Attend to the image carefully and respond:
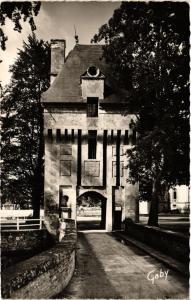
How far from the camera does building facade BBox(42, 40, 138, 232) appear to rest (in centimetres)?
2556

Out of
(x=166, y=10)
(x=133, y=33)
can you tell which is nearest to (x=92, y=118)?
(x=133, y=33)

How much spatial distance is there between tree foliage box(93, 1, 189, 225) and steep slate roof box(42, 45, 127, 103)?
6285mm

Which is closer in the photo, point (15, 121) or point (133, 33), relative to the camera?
point (133, 33)

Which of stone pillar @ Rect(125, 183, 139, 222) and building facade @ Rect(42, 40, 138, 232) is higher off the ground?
building facade @ Rect(42, 40, 138, 232)

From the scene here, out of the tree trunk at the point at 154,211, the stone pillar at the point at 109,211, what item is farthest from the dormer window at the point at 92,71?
the tree trunk at the point at 154,211

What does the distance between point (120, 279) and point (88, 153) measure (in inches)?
626

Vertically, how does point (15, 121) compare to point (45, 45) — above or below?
below

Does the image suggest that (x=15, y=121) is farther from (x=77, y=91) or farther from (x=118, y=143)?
(x=118, y=143)

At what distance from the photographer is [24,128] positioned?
30.7 metres

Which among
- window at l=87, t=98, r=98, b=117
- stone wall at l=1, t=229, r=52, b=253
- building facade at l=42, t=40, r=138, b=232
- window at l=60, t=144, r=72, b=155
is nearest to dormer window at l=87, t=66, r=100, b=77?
building facade at l=42, t=40, r=138, b=232

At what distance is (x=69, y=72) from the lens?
28.0m

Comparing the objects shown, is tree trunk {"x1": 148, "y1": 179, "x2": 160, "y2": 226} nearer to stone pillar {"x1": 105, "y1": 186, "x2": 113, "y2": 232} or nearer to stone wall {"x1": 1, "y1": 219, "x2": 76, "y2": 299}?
stone pillar {"x1": 105, "y1": 186, "x2": 113, "y2": 232}

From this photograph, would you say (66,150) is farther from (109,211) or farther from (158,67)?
(158,67)

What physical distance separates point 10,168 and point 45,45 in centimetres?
1024
